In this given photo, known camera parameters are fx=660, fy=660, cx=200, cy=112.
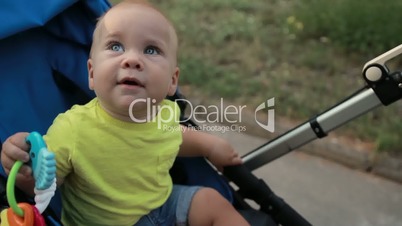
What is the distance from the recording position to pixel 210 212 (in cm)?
172

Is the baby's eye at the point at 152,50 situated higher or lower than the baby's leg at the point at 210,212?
higher

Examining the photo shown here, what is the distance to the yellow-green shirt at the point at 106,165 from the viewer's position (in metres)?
1.52

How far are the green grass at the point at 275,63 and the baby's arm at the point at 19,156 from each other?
1851mm

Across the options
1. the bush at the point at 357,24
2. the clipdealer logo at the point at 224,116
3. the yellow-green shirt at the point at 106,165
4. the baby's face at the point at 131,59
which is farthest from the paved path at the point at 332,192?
the baby's face at the point at 131,59

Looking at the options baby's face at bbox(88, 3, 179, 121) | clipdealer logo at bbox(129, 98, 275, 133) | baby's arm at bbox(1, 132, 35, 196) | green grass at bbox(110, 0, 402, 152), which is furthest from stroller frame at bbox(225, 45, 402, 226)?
green grass at bbox(110, 0, 402, 152)

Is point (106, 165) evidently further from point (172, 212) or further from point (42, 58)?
point (42, 58)

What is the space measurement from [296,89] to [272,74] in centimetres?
20

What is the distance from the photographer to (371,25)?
3.53 meters

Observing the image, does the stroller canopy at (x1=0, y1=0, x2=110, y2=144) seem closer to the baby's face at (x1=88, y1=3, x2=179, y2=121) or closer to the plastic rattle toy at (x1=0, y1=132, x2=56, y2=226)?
the baby's face at (x1=88, y1=3, x2=179, y2=121)

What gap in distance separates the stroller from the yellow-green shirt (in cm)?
9

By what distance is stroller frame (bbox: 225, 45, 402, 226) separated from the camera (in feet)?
5.61

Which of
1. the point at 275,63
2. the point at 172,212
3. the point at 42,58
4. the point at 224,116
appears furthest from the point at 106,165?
the point at 275,63

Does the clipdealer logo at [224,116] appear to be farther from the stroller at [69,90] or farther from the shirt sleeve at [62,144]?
the shirt sleeve at [62,144]

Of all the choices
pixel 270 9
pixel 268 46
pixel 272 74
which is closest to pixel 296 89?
pixel 272 74
